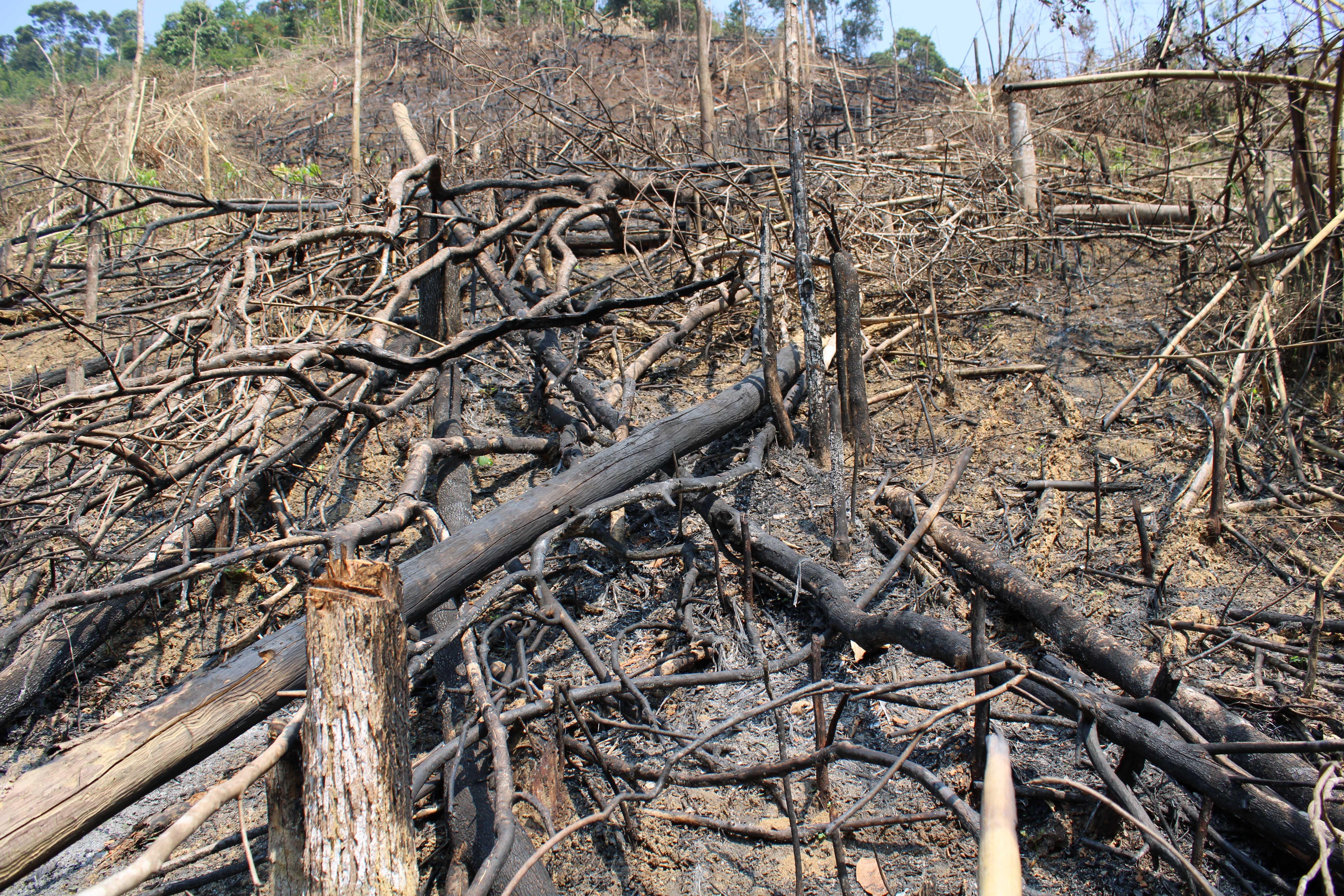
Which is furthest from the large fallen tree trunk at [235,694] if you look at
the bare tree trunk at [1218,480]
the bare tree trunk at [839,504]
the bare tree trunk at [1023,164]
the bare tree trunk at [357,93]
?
the bare tree trunk at [357,93]

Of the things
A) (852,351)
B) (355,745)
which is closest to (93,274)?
(355,745)

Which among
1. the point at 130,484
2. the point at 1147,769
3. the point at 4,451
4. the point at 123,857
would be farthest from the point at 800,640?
the point at 130,484

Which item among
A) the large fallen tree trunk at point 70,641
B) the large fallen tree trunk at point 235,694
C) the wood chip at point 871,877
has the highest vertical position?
the large fallen tree trunk at point 235,694

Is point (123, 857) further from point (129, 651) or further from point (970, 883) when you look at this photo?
point (970, 883)

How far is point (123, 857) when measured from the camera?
8.19 feet

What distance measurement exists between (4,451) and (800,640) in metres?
2.85

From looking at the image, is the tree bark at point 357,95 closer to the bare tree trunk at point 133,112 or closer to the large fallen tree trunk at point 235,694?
the bare tree trunk at point 133,112

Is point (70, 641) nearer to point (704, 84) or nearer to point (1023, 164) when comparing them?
point (704, 84)

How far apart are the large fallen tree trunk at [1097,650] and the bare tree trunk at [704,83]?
4137 millimetres

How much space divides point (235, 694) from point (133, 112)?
580 cm

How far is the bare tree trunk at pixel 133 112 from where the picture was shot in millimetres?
5441

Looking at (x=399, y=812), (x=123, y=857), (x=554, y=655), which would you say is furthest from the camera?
(x=554, y=655)

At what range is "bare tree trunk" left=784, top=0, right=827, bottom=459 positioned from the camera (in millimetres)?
3316

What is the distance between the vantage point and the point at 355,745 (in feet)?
4.97
